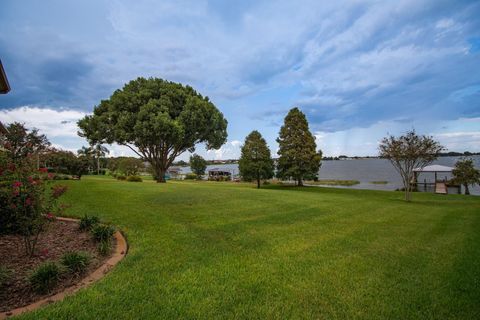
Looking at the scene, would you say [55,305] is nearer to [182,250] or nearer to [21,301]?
[21,301]

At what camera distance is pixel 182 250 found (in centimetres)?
552

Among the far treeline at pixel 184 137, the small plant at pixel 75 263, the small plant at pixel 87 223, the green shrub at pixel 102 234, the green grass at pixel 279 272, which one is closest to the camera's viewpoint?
the green grass at pixel 279 272

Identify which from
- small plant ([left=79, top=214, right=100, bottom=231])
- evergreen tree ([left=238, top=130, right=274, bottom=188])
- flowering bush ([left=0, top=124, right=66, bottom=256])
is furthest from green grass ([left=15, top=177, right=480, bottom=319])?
evergreen tree ([left=238, top=130, right=274, bottom=188])

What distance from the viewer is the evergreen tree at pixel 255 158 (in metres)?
31.2

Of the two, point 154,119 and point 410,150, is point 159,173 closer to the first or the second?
point 154,119

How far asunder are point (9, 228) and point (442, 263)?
9681mm

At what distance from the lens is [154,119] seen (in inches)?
848

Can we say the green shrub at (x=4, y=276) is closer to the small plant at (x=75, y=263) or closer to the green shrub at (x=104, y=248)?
the small plant at (x=75, y=263)

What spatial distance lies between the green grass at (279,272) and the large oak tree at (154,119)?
14245 millimetres

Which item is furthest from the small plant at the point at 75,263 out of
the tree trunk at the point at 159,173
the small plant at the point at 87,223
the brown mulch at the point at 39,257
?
the tree trunk at the point at 159,173

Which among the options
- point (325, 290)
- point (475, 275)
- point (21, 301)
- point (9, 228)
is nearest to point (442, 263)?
point (475, 275)

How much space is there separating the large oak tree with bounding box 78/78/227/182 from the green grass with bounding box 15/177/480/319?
14.2m

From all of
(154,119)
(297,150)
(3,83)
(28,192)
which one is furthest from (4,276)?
(297,150)

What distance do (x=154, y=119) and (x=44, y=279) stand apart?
61.9ft
